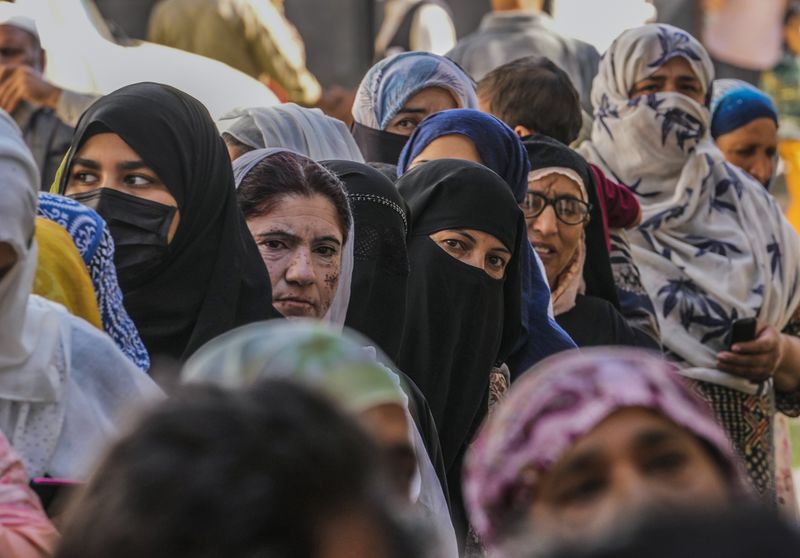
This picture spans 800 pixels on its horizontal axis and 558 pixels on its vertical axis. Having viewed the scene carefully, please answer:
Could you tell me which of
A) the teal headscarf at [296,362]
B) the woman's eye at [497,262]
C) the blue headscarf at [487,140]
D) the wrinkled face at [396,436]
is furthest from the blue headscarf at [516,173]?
the teal headscarf at [296,362]

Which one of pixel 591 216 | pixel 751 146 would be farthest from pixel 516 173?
pixel 751 146

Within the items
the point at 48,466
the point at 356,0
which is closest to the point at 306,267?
the point at 48,466

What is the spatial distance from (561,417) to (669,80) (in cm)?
406

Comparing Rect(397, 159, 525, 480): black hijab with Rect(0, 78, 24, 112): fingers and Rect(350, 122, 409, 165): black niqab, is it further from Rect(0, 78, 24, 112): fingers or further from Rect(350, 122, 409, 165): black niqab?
Rect(0, 78, 24, 112): fingers

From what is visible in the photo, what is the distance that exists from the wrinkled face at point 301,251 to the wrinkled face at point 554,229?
1375 mm

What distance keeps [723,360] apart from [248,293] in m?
2.65

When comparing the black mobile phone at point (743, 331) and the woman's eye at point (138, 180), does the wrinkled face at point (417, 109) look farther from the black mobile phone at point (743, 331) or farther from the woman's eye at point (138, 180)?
the woman's eye at point (138, 180)

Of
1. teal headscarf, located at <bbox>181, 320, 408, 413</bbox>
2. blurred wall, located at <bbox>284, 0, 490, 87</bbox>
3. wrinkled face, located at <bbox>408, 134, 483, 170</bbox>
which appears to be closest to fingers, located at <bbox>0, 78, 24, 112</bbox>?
wrinkled face, located at <bbox>408, 134, 483, 170</bbox>

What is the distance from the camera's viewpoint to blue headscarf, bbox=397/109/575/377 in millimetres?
4551

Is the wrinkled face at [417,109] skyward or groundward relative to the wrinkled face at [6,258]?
groundward

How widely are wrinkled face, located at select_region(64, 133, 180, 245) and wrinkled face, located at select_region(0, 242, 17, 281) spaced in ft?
2.62

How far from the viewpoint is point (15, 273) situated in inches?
101

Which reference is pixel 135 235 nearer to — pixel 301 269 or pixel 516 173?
pixel 301 269

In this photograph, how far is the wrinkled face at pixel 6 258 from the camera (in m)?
2.58
